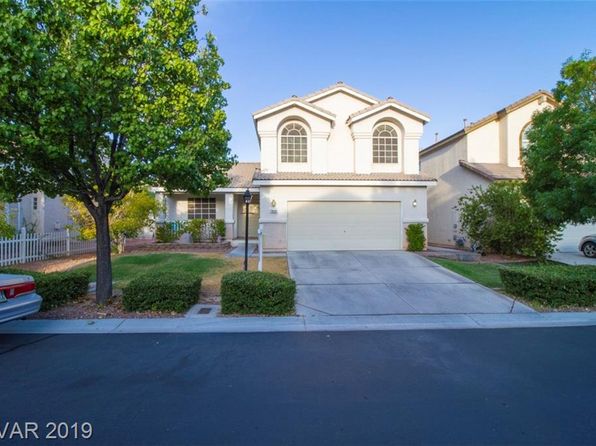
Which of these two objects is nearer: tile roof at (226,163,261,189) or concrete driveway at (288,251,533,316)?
concrete driveway at (288,251,533,316)

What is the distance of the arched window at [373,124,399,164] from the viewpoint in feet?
52.5

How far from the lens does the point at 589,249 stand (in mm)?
14344

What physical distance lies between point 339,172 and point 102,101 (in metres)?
11.3

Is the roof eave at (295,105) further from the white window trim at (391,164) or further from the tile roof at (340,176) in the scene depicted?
the tile roof at (340,176)

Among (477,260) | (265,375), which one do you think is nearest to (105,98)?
(265,375)

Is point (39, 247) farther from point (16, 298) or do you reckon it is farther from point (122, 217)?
point (16, 298)

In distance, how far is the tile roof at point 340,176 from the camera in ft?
47.8

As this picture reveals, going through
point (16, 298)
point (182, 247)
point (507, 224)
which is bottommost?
point (16, 298)

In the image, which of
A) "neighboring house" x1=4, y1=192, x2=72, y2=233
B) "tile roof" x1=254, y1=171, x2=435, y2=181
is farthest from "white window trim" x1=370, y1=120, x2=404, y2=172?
"neighboring house" x1=4, y1=192, x2=72, y2=233

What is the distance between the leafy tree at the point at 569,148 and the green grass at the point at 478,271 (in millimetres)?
2239

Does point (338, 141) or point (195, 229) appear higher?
point (338, 141)

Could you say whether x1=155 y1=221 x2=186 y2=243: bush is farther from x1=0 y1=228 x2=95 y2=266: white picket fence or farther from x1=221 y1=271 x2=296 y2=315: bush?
x1=221 y1=271 x2=296 y2=315: bush

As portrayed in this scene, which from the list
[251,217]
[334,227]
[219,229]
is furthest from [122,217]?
[334,227]

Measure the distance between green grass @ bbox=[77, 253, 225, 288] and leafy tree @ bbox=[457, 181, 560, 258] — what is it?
10919 millimetres
